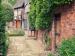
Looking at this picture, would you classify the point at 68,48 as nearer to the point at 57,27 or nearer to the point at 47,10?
the point at 47,10

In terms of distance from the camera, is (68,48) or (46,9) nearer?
(68,48)

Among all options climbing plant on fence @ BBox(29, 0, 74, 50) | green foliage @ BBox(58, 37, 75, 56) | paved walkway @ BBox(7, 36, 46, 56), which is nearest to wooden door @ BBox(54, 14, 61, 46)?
climbing plant on fence @ BBox(29, 0, 74, 50)

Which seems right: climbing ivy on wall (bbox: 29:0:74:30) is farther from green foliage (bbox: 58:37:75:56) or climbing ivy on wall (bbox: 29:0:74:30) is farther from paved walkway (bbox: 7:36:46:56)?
green foliage (bbox: 58:37:75:56)

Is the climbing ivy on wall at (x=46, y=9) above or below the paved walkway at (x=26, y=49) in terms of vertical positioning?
above

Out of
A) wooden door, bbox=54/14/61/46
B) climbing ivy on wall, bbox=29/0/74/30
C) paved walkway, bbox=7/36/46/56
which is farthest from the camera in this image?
paved walkway, bbox=7/36/46/56

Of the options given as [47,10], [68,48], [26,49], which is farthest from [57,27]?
[68,48]

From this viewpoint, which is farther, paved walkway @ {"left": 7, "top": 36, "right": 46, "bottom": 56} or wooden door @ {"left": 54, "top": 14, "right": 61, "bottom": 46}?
paved walkway @ {"left": 7, "top": 36, "right": 46, "bottom": 56}

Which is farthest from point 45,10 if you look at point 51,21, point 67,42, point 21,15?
point 21,15

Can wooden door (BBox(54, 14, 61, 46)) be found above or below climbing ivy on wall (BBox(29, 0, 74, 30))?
below

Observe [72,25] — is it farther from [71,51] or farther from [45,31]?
[45,31]

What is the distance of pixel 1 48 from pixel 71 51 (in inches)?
129

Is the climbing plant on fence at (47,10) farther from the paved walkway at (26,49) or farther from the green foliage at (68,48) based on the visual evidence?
the green foliage at (68,48)

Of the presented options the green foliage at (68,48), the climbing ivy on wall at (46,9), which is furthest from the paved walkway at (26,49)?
the green foliage at (68,48)

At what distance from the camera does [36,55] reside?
46.4 ft
